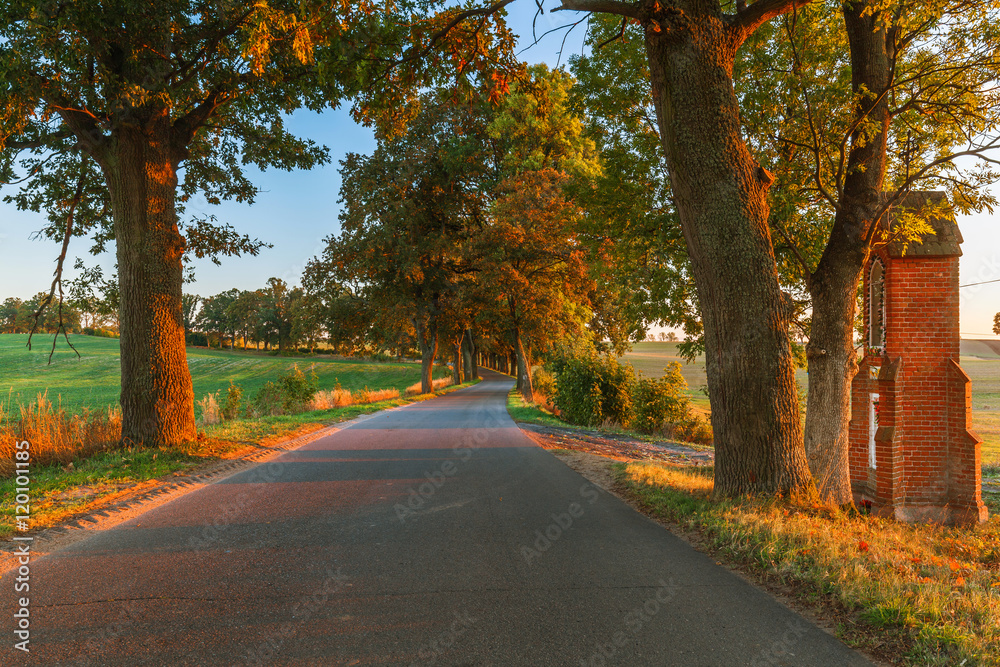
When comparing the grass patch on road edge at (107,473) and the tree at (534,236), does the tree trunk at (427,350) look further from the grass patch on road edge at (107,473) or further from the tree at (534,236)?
the grass patch on road edge at (107,473)

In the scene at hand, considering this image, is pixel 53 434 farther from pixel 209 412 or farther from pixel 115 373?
pixel 115 373

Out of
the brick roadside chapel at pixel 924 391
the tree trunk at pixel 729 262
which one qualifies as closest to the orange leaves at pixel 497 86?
the tree trunk at pixel 729 262

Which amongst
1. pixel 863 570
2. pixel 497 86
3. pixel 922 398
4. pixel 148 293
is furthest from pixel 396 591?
pixel 922 398

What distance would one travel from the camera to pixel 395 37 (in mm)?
7664

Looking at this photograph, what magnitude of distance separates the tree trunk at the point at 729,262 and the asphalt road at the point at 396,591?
1648 millimetres

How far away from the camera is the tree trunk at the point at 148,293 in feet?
29.7

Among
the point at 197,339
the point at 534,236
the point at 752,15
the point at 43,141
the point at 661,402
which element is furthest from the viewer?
the point at 197,339

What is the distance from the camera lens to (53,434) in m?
8.42

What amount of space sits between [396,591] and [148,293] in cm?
804

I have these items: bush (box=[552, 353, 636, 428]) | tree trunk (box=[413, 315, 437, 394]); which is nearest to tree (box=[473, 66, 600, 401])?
tree trunk (box=[413, 315, 437, 394])

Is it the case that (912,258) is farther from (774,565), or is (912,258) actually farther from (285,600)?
(285,600)

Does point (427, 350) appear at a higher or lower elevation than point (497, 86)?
lower

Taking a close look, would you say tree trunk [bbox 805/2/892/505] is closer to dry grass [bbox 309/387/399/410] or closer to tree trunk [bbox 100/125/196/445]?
tree trunk [bbox 100/125/196/445]

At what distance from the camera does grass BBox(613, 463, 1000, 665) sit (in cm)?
320
